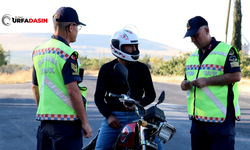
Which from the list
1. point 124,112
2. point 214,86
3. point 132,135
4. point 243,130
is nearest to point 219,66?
point 214,86

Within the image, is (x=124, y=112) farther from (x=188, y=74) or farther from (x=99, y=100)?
(x=188, y=74)

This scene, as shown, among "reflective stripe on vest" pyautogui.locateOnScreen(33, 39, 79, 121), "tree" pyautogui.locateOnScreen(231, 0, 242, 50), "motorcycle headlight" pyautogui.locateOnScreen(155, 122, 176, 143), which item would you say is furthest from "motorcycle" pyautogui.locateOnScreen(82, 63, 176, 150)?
"tree" pyautogui.locateOnScreen(231, 0, 242, 50)

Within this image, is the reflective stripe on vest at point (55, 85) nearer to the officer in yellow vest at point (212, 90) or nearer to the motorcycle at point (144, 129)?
the motorcycle at point (144, 129)

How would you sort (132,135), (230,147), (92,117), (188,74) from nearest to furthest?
(132,135) → (230,147) → (188,74) → (92,117)

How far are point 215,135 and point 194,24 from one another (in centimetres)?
125

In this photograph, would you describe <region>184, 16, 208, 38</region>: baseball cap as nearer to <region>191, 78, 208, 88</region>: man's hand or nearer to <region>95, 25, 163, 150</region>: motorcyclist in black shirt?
<region>191, 78, 208, 88</region>: man's hand

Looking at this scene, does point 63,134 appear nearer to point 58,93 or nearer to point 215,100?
point 58,93

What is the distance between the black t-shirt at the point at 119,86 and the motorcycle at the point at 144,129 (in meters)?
0.71

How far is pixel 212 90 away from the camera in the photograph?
13.0 feet

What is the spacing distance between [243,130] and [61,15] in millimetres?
6377

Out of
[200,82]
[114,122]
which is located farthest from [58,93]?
[200,82]

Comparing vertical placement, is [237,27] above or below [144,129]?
below

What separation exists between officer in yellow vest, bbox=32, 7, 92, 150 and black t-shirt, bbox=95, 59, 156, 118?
52 cm

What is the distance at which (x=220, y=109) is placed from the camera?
390 centimetres
